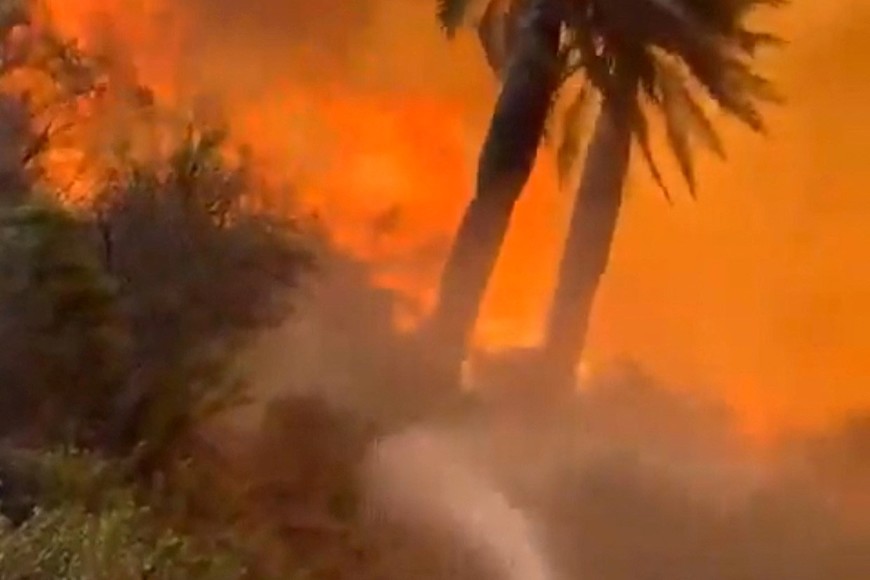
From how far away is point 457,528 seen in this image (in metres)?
8.71

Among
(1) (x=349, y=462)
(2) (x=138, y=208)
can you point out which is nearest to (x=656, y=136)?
(1) (x=349, y=462)

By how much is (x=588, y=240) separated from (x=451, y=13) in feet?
5.38

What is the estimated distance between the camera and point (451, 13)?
9.85 meters

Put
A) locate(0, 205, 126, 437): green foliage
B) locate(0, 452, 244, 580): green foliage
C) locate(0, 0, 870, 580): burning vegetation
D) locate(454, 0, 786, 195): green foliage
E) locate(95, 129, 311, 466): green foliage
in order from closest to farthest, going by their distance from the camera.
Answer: locate(0, 452, 244, 580): green foliage, locate(0, 205, 126, 437): green foliage, locate(0, 0, 870, 580): burning vegetation, locate(95, 129, 311, 466): green foliage, locate(454, 0, 786, 195): green foliage

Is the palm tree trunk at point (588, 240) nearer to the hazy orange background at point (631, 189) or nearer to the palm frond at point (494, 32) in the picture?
the hazy orange background at point (631, 189)

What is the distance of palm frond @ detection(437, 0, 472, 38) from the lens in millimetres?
9852

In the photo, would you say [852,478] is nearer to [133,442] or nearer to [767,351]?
[767,351]

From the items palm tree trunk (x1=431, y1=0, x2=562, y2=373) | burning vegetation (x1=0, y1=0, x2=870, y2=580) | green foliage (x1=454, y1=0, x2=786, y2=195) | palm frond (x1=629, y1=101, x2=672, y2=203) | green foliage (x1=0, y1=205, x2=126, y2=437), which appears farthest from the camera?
palm frond (x1=629, y1=101, x2=672, y2=203)

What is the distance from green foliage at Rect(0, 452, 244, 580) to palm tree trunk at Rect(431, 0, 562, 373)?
305 cm

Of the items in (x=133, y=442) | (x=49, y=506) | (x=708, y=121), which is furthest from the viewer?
(x=708, y=121)

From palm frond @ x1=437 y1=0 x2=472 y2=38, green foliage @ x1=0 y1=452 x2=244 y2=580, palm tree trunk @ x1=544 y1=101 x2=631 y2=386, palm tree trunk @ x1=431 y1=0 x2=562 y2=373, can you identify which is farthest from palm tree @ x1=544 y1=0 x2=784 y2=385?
green foliage @ x1=0 y1=452 x2=244 y2=580

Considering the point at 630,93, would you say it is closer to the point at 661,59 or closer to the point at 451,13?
the point at 661,59

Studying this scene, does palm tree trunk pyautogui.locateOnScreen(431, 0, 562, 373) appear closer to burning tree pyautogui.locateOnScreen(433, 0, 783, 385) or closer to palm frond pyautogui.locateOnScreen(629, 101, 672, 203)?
burning tree pyautogui.locateOnScreen(433, 0, 783, 385)

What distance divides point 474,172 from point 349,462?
89.0 inches
